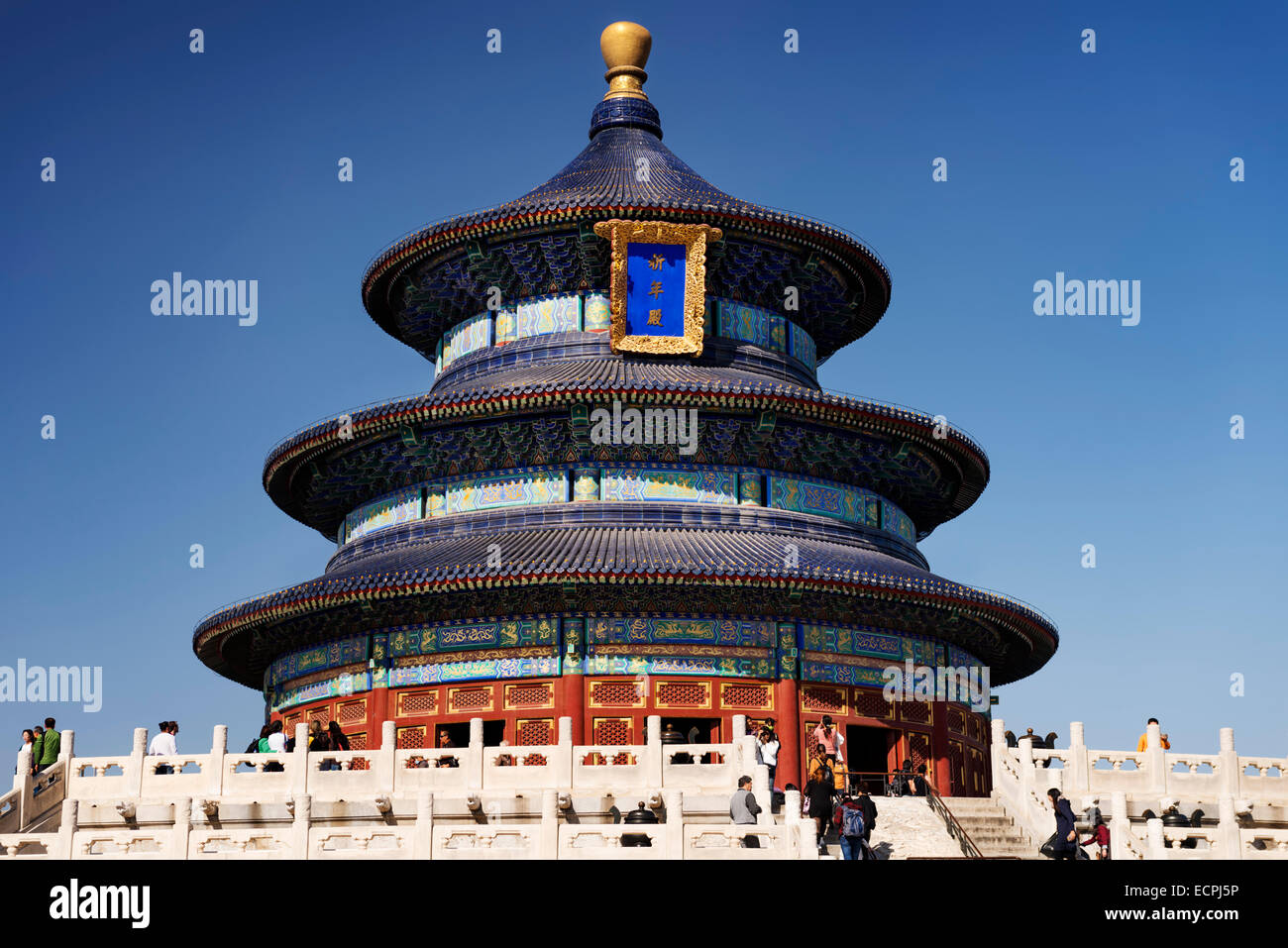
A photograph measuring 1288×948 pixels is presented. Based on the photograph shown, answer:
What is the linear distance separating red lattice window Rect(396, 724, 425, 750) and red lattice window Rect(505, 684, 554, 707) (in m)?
1.86

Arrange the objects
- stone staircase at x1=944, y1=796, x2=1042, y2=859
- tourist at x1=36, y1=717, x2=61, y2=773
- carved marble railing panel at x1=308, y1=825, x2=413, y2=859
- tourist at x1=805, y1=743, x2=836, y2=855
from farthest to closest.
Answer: tourist at x1=36, y1=717, x2=61, y2=773 < stone staircase at x1=944, y1=796, x2=1042, y2=859 < tourist at x1=805, y1=743, x2=836, y2=855 < carved marble railing panel at x1=308, y1=825, x2=413, y2=859

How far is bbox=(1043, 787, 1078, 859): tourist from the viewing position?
75.4 feet

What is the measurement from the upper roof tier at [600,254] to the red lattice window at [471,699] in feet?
34.8

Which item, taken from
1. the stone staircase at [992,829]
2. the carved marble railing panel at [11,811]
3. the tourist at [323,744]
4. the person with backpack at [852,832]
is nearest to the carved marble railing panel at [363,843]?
the tourist at [323,744]

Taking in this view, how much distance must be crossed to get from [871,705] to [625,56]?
2003cm

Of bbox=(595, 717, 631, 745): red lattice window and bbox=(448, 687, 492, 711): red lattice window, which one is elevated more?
bbox=(448, 687, 492, 711): red lattice window

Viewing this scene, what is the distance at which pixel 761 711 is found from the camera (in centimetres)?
3359

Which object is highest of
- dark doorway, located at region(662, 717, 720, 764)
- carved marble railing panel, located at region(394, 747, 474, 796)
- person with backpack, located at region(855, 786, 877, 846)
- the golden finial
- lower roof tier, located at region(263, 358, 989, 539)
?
the golden finial

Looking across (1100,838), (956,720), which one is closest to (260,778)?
(1100,838)

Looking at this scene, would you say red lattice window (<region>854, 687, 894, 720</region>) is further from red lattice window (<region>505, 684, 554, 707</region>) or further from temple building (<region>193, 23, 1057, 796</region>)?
red lattice window (<region>505, 684, 554, 707</region>)

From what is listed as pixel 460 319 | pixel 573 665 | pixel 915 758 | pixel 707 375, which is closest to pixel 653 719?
pixel 573 665

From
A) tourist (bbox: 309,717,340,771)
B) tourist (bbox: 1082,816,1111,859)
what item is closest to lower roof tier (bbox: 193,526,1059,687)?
tourist (bbox: 309,717,340,771)
